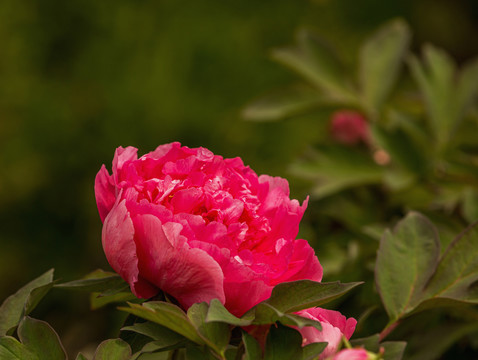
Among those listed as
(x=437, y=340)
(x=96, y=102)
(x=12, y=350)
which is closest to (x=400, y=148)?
(x=437, y=340)

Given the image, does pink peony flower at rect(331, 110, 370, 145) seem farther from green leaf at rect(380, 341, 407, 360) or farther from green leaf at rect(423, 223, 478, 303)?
green leaf at rect(380, 341, 407, 360)

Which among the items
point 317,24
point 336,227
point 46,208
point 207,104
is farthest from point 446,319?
point 317,24

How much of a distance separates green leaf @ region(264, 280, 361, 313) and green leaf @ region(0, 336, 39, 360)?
0.13 m

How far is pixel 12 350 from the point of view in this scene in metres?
0.32

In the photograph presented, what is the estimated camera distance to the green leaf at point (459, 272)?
0.41 meters

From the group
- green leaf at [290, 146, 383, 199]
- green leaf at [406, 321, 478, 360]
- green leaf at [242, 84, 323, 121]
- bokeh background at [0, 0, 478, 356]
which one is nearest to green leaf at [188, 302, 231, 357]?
green leaf at [406, 321, 478, 360]

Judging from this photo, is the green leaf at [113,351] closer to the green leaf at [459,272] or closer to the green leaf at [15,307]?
the green leaf at [15,307]

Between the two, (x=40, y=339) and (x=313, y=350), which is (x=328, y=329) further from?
(x=40, y=339)

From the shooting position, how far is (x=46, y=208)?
1359 mm

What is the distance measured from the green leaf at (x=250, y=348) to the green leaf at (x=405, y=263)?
5.3 inches

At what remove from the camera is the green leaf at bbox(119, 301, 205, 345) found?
30cm

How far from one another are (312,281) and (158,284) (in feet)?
0.28

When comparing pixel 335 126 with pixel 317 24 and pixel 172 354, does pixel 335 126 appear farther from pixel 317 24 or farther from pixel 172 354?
pixel 317 24

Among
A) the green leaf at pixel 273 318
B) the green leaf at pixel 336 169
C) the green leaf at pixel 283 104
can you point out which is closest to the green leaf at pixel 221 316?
the green leaf at pixel 273 318
